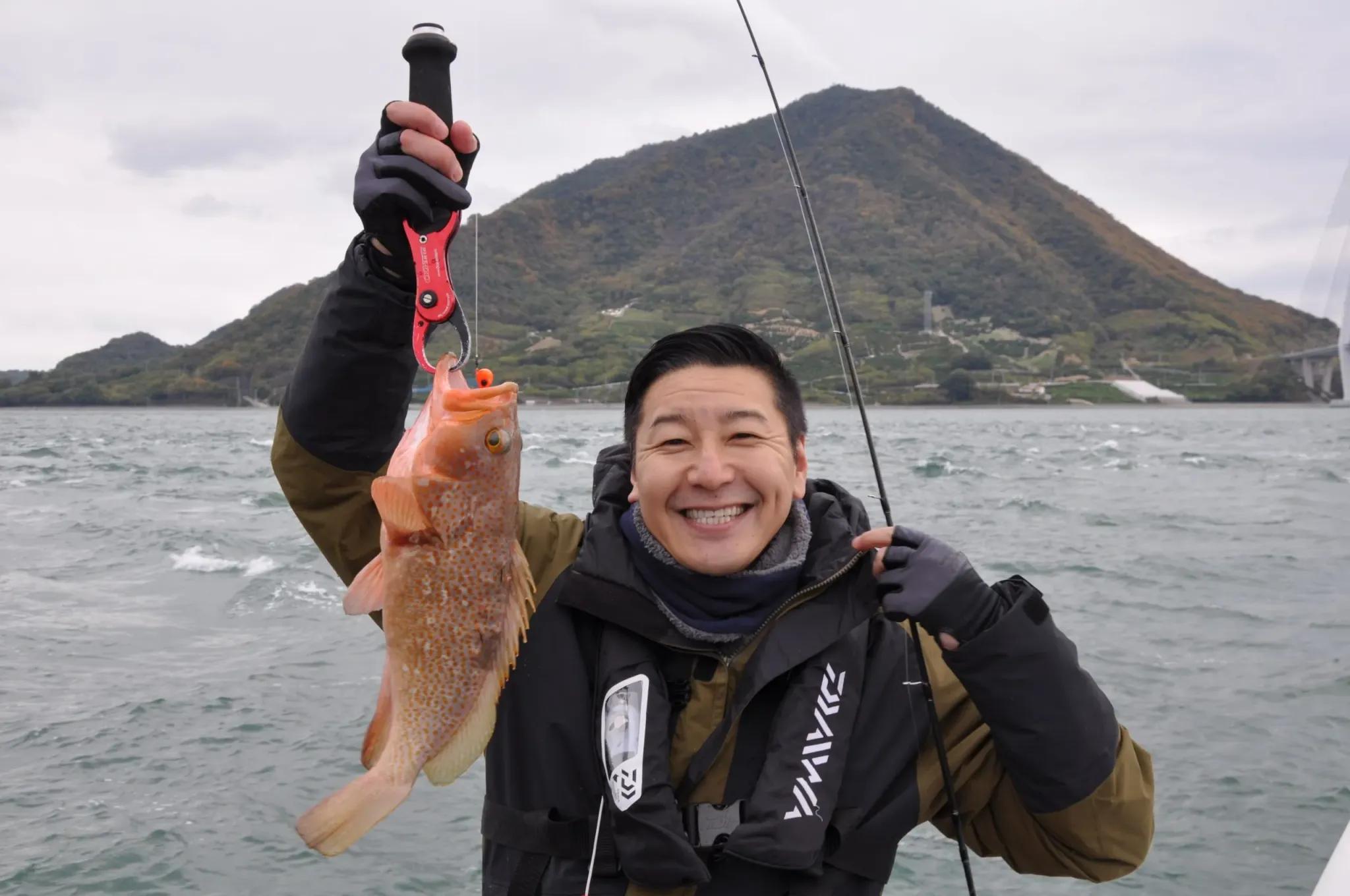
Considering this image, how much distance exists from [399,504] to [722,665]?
0.93 metres

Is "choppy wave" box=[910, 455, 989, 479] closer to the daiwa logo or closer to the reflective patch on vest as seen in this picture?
the daiwa logo

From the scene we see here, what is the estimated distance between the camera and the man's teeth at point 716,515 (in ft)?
8.49

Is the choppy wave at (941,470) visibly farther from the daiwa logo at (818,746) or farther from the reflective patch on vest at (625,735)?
the reflective patch on vest at (625,735)

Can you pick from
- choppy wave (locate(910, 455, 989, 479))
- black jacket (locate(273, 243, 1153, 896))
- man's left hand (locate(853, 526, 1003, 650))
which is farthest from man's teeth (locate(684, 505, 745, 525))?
choppy wave (locate(910, 455, 989, 479))

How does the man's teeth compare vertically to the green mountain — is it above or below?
below

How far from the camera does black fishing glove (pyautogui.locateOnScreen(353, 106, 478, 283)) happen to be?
7.38 feet

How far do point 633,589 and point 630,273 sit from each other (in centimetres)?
11305

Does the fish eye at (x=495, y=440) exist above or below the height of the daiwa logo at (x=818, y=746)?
above

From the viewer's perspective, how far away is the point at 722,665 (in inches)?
102

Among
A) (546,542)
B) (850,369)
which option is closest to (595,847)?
(546,542)

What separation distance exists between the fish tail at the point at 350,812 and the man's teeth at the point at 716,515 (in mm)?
951

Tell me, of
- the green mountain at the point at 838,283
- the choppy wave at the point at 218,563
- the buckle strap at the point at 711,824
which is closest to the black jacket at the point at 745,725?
the buckle strap at the point at 711,824

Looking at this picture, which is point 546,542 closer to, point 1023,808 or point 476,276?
point 476,276

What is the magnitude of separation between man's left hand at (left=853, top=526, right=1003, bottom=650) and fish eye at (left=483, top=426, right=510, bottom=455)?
3.25 ft
